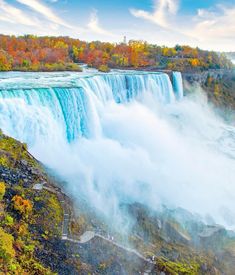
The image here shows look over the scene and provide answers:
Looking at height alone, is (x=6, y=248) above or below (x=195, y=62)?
below

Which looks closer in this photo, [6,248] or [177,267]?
[6,248]

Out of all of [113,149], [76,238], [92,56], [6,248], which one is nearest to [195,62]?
[92,56]

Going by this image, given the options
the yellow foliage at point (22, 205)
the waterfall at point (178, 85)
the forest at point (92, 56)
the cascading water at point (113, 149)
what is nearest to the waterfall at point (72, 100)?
the cascading water at point (113, 149)

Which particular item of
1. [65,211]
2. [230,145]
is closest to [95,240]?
[65,211]

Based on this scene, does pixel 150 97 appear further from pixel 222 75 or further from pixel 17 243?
pixel 17 243

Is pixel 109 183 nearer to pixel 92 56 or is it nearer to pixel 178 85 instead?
pixel 178 85

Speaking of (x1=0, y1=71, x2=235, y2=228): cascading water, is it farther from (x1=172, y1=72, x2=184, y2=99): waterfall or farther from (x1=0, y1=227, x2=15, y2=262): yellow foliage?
(x1=172, y1=72, x2=184, y2=99): waterfall
